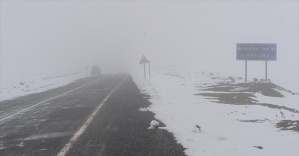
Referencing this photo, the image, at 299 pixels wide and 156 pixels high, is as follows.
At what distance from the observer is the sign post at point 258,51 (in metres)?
29.7

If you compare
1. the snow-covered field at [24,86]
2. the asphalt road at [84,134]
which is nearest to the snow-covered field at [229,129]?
the asphalt road at [84,134]

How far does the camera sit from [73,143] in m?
7.82

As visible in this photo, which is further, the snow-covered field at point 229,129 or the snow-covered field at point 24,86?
the snow-covered field at point 24,86

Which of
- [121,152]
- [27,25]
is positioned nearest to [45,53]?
[27,25]

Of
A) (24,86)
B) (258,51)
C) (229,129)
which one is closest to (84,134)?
(229,129)

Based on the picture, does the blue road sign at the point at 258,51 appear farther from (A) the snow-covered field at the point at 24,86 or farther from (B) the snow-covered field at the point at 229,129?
(A) the snow-covered field at the point at 24,86

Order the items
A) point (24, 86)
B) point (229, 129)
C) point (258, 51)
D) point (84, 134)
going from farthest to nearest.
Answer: point (24, 86) < point (258, 51) < point (229, 129) < point (84, 134)

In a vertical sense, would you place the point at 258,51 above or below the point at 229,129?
above

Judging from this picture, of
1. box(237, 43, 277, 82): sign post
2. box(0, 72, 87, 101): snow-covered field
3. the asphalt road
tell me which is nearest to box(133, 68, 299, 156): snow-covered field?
the asphalt road

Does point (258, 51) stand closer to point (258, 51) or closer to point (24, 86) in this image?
point (258, 51)

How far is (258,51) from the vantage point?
30125mm

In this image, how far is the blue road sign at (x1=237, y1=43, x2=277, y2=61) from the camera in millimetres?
29719

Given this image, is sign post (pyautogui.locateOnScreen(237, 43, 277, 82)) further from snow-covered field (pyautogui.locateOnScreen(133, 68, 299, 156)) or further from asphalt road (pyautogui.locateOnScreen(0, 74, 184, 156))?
asphalt road (pyautogui.locateOnScreen(0, 74, 184, 156))

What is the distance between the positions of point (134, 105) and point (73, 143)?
22.5 ft
